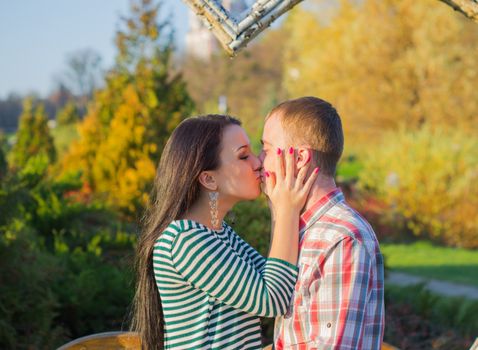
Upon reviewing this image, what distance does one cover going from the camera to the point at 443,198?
38.3 feet

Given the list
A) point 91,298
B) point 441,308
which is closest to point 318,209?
point 91,298

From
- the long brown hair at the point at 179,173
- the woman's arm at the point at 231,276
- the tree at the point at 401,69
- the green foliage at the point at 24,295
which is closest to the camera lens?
the woman's arm at the point at 231,276

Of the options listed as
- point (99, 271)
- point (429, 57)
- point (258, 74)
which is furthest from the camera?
point (258, 74)

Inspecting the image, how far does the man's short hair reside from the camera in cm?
175

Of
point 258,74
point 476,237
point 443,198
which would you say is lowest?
point 476,237

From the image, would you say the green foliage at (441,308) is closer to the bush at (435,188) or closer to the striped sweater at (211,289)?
the striped sweater at (211,289)

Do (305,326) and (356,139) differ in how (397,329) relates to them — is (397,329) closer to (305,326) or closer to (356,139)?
(305,326)

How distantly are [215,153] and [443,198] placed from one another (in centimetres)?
1055

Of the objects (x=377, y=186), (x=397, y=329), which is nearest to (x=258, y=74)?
(x=377, y=186)

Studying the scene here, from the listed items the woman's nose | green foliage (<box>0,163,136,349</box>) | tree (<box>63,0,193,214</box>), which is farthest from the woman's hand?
tree (<box>63,0,193,214</box>)

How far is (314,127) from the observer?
1747 millimetres

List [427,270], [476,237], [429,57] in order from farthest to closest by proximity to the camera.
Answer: [429,57] → [476,237] → [427,270]

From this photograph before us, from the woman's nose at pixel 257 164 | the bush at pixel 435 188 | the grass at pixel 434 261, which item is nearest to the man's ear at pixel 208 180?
the woman's nose at pixel 257 164

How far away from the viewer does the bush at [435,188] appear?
11.3 m
